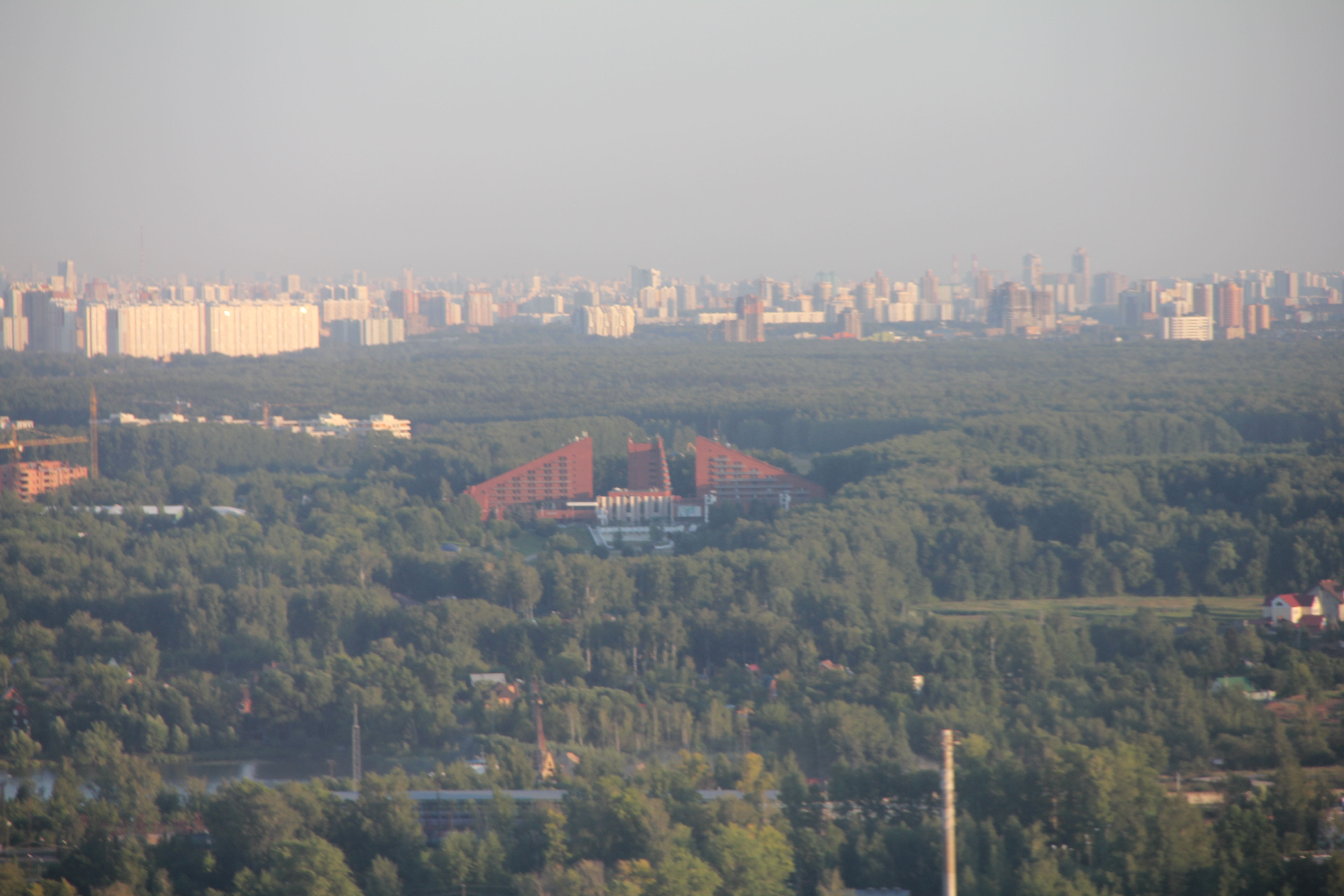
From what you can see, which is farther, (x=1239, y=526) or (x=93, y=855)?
(x=1239, y=526)

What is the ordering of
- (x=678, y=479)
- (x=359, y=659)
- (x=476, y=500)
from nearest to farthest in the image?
(x=359, y=659), (x=476, y=500), (x=678, y=479)

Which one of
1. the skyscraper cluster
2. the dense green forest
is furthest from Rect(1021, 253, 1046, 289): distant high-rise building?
the dense green forest

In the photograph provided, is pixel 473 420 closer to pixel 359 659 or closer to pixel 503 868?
pixel 359 659

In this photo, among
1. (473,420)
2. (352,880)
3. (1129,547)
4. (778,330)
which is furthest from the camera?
(778,330)

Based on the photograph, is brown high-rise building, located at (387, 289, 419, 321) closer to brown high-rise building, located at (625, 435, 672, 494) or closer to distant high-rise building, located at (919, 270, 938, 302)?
distant high-rise building, located at (919, 270, 938, 302)

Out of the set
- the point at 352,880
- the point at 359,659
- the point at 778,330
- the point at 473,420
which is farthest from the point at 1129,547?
the point at 778,330

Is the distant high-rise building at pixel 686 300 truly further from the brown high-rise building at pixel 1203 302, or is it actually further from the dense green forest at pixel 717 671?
the dense green forest at pixel 717 671

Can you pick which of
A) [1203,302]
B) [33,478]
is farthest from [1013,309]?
[33,478]
